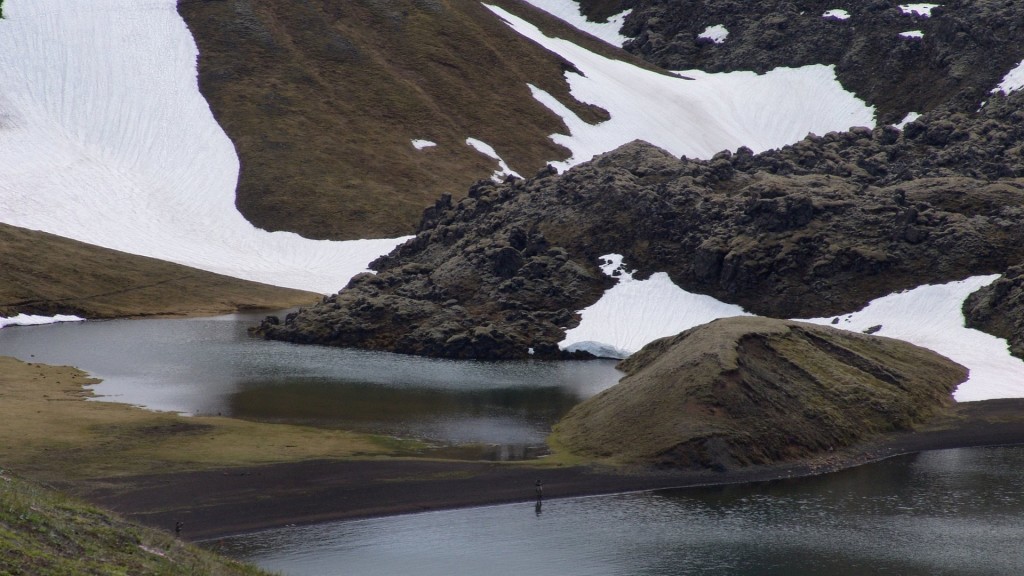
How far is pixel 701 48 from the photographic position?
17062 centimetres

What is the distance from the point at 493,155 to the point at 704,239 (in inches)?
2221

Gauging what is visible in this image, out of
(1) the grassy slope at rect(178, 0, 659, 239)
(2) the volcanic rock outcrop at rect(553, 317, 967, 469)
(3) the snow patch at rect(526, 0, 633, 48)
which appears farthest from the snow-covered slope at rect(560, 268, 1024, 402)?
(3) the snow patch at rect(526, 0, 633, 48)

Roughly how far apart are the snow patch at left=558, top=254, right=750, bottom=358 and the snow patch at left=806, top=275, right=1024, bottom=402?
25.5ft

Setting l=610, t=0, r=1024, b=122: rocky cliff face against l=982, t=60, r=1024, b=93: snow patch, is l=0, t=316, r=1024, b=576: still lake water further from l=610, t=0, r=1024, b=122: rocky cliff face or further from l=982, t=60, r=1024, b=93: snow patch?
→ l=610, t=0, r=1024, b=122: rocky cliff face

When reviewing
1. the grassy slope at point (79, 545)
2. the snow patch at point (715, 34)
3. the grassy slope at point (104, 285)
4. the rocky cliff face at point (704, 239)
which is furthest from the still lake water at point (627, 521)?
the snow patch at point (715, 34)

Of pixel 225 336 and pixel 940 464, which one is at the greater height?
pixel 225 336

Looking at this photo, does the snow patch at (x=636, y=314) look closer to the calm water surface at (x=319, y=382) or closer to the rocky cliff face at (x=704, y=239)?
the rocky cliff face at (x=704, y=239)

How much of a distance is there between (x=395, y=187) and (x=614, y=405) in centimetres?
7717

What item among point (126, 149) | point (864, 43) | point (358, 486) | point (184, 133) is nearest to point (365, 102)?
point (184, 133)

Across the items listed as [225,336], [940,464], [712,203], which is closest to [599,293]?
[712,203]

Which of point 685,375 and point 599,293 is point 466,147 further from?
point 685,375

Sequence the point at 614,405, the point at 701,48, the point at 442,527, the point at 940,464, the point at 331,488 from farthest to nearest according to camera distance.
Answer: the point at 701,48 < the point at 614,405 < the point at 940,464 < the point at 331,488 < the point at 442,527

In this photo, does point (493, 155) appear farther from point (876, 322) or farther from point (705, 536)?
point (705, 536)

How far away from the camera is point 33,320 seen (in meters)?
88.8
